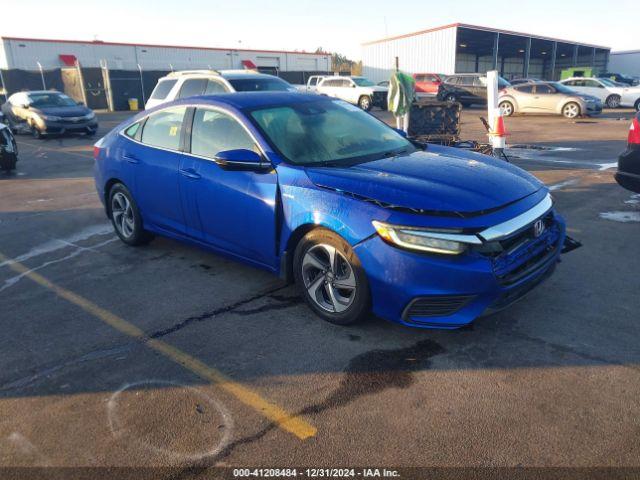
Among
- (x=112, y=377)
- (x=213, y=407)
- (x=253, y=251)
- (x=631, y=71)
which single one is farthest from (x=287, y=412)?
(x=631, y=71)

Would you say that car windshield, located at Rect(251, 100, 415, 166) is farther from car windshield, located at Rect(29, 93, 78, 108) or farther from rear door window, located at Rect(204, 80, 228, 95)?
car windshield, located at Rect(29, 93, 78, 108)

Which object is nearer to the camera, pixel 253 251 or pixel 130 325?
pixel 130 325

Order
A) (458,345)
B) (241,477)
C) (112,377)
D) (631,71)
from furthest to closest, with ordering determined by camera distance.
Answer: (631,71) → (458,345) → (112,377) → (241,477)

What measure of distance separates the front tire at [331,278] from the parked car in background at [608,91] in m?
24.2

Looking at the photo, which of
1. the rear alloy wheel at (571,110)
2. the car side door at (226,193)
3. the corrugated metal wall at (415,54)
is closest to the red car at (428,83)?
the rear alloy wheel at (571,110)

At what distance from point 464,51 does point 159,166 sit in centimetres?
5125

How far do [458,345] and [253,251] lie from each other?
1.78 m

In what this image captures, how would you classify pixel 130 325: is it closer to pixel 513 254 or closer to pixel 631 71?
pixel 513 254

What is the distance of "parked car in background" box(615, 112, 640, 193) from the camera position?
6.09 meters

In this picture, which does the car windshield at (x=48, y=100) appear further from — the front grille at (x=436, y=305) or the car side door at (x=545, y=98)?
the car side door at (x=545, y=98)

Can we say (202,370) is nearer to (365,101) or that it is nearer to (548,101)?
(548,101)

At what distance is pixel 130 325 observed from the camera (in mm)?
4039

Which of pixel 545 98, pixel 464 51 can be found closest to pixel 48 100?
pixel 545 98

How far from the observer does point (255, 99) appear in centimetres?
473
